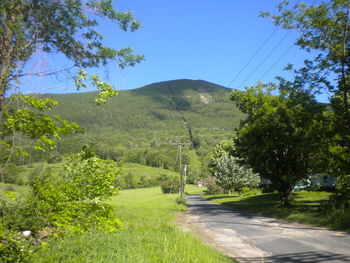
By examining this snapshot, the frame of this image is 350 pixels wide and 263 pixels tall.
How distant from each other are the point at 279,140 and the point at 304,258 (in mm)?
16505

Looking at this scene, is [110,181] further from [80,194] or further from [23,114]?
[23,114]

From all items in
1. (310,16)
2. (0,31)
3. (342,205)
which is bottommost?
(342,205)

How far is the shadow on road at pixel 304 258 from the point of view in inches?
320

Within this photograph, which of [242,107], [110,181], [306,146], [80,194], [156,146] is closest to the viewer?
[80,194]

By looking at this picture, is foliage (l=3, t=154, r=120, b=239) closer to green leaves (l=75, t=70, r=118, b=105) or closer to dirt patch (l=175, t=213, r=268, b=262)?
green leaves (l=75, t=70, r=118, b=105)

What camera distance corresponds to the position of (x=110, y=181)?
722cm

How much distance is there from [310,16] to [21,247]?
16.8 meters

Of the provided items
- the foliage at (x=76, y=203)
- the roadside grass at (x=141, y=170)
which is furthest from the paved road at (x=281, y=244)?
the roadside grass at (x=141, y=170)

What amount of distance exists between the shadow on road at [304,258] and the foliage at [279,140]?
44.9 feet

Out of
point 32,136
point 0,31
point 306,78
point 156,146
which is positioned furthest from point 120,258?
point 156,146

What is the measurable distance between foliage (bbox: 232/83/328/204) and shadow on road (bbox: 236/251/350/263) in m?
13.7

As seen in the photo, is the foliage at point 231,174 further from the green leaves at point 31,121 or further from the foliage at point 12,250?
the foliage at point 12,250

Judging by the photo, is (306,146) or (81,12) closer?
(81,12)

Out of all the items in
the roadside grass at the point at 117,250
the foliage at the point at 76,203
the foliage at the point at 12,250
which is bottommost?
the roadside grass at the point at 117,250
